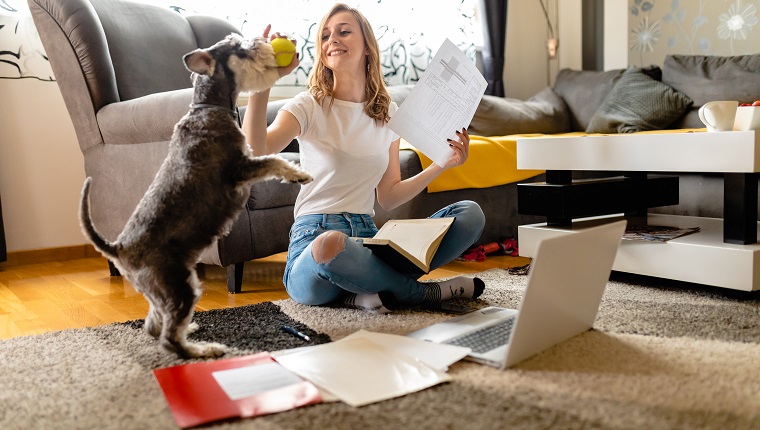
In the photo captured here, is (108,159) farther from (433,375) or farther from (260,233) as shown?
(433,375)

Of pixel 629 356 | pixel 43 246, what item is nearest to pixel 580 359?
pixel 629 356

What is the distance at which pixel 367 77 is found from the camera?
1913 millimetres

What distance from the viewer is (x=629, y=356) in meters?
1.33

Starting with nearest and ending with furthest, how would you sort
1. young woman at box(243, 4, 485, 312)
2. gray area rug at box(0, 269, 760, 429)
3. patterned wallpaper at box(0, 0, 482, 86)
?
1. gray area rug at box(0, 269, 760, 429)
2. young woman at box(243, 4, 485, 312)
3. patterned wallpaper at box(0, 0, 482, 86)

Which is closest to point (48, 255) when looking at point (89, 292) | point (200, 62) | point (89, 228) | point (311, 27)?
point (89, 292)

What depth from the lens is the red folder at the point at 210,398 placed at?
43.3 inches

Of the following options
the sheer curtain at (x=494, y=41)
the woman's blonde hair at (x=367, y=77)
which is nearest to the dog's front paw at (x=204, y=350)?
the woman's blonde hair at (x=367, y=77)

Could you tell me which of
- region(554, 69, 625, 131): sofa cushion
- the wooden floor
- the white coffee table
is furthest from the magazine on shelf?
region(554, 69, 625, 131): sofa cushion

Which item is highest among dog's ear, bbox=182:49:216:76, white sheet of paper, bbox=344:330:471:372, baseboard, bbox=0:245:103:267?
dog's ear, bbox=182:49:216:76

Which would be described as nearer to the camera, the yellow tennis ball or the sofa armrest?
the yellow tennis ball

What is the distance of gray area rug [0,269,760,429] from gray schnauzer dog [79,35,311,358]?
6.8 inches

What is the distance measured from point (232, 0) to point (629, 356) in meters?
2.63

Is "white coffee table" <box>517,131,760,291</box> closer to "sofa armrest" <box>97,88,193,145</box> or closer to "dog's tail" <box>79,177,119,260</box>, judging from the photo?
"sofa armrest" <box>97,88,193,145</box>

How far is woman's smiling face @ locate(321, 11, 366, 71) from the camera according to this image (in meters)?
1.79
